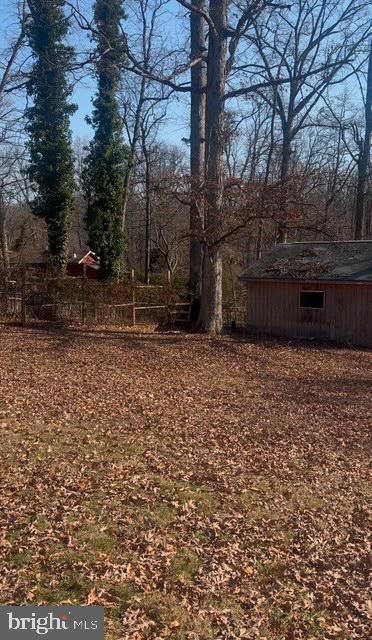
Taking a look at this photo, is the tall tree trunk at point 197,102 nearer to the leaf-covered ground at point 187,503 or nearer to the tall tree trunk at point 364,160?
the leaf-covered ground at point 187,503

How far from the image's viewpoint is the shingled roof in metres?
20.7

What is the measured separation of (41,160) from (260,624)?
1032 inches

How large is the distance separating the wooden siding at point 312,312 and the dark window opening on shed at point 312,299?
145 mm

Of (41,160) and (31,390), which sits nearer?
(31,390)

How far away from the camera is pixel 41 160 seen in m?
27.0

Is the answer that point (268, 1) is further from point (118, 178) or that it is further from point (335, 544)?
point (335, 544)

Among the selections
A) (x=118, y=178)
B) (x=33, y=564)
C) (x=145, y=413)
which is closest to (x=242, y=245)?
(x=118, y=178)

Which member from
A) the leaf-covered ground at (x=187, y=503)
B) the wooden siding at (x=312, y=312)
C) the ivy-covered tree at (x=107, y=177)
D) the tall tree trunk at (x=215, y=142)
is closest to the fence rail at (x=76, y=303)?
the wooden siding at (x=312, y=312)

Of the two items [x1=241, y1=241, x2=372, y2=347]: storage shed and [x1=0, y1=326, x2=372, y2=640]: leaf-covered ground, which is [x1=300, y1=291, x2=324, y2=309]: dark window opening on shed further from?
[x1=0, y1=326, x2=372, y2=640]: leaf-covered ground

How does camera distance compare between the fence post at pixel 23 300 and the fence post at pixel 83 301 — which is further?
the fence post at pixel 83 301

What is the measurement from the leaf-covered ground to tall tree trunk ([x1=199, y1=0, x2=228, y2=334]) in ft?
25.6

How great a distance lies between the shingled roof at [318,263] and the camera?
814 inches

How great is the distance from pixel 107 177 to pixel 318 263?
13307mm

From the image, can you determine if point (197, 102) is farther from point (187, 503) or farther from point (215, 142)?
point (187, 503)
